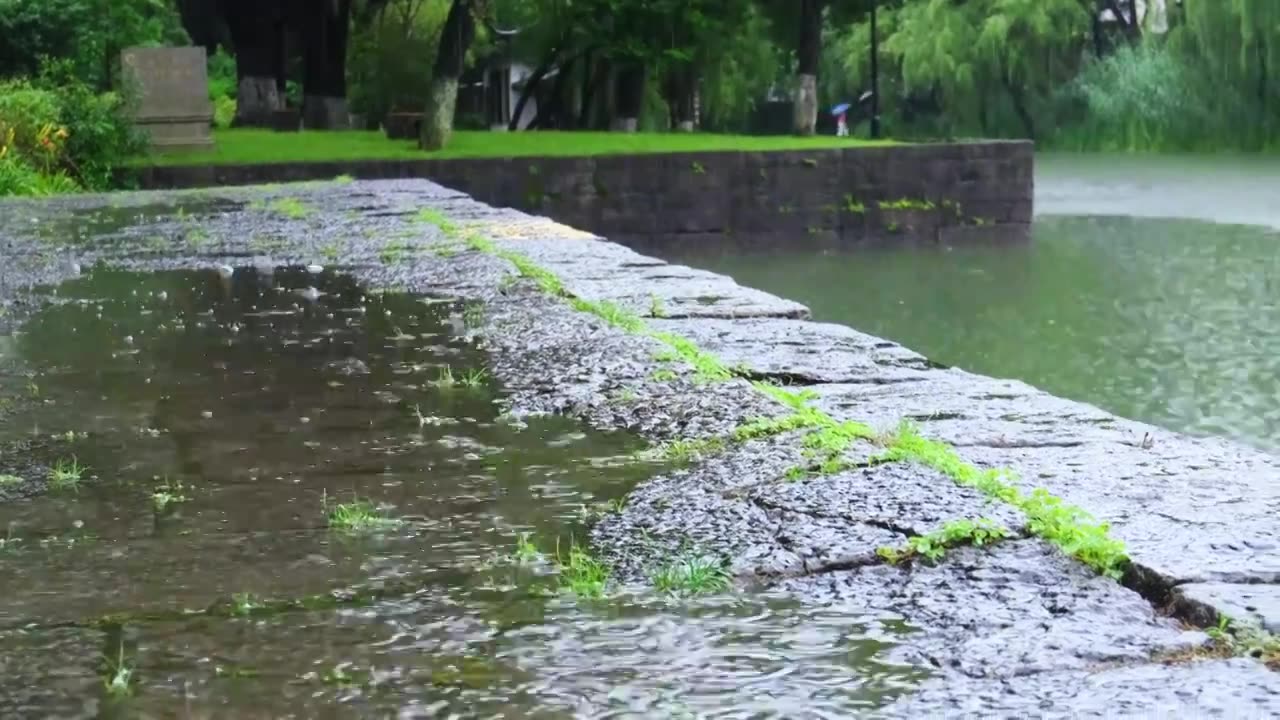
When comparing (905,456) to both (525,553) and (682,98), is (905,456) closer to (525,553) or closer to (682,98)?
(525,553)

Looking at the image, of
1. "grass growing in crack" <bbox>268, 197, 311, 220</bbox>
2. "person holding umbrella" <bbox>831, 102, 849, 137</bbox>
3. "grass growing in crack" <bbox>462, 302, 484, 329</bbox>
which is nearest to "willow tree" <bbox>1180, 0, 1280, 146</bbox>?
"person holding umbrella" <bbox>831, 102, 849, 137</bbox>

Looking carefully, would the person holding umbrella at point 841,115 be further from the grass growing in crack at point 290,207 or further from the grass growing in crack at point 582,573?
the grass growing in crack at point 582,573

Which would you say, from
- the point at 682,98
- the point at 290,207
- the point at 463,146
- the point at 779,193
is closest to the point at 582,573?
the point at 290,207

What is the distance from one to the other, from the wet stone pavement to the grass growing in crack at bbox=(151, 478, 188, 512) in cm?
2

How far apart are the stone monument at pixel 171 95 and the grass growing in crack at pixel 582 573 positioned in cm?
2052

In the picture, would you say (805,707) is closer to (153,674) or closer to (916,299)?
(153,674)

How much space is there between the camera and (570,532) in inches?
114

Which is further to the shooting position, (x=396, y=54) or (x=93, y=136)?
(x=396, y=54)

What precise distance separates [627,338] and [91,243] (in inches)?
203

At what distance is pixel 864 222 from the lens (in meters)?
24.3

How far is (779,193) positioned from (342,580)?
21673mm

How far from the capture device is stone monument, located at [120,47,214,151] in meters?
22.4

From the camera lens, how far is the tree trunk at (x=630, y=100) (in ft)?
111

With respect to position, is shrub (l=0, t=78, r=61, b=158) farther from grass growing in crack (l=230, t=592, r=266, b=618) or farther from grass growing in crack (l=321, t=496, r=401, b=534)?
grass growing in crack (l=230, t=592, r=266, b=618)
